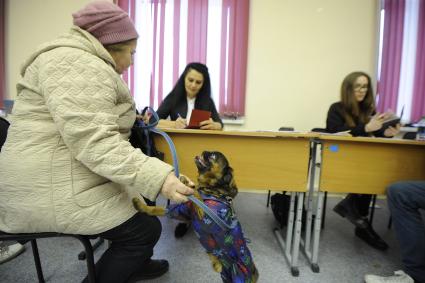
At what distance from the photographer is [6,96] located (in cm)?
297

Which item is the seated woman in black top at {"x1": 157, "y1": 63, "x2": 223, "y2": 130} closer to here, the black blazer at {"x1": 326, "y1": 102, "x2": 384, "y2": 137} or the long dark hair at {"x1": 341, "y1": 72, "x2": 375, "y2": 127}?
the black blazer at {"x1": 326, "y1": 102, "x2": 384, "y2": 137}

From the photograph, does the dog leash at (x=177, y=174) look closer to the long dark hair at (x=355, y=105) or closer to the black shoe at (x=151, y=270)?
the black shoe at (x=151, y=270)

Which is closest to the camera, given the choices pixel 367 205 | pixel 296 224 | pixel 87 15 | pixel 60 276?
pixel 87 15

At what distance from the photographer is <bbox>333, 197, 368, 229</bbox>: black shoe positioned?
1844 mm

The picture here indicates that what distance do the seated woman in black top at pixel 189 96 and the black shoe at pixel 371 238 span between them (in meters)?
1.30

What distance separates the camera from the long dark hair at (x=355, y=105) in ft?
6.63

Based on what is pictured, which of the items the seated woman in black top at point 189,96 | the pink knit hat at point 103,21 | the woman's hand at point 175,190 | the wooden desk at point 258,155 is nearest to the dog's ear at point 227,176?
the woman's hand at point 175,190

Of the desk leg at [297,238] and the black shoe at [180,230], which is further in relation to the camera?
the black shoe at [180,230]

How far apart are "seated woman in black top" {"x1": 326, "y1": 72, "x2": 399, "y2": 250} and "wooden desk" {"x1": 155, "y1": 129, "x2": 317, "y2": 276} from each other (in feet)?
2.39

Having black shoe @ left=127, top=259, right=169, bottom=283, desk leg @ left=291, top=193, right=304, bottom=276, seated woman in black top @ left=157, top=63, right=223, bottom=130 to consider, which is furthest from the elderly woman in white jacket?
seated woman in black top @ left=157, top=63, right=223, bottom=130

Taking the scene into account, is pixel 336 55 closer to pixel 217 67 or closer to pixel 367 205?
pixel 217 67

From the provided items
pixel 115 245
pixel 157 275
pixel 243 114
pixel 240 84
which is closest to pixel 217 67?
pixel 240 84

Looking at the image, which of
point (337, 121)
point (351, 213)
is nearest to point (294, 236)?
point (351, 213)

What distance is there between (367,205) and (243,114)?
146cm
